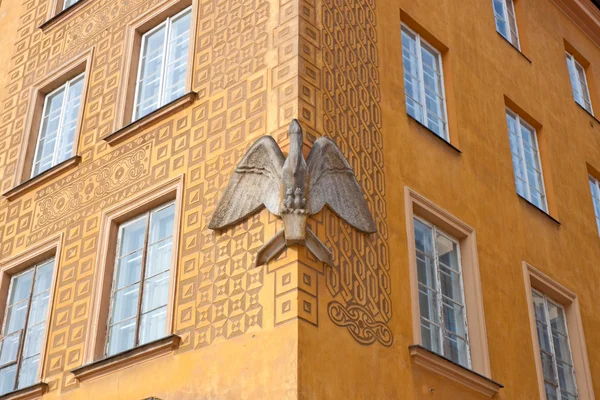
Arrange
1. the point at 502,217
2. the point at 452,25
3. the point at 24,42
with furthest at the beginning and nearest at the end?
the point at 24,42 → the point at 452,25 → the point at 502,217

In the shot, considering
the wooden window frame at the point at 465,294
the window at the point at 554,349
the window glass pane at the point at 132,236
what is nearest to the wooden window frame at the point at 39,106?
the window glass pane at the point at 132,236

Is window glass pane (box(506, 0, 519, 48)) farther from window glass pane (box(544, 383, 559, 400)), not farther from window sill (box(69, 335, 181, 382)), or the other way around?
window sill (box(69, 335, 181, 382))

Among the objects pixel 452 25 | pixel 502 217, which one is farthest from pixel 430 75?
pixel 502 217

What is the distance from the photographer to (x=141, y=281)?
10.6 metres

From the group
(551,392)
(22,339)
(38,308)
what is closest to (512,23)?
(551,392)

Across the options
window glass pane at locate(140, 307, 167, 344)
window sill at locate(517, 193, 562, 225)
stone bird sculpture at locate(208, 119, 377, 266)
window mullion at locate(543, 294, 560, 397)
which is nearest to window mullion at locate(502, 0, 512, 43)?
window sill at locate(517, 193, 562, 225)

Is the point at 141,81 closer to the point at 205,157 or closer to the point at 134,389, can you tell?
the point at 205,157

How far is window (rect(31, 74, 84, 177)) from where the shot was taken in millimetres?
12977

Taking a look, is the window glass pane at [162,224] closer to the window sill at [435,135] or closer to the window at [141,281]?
the window at [141,281]

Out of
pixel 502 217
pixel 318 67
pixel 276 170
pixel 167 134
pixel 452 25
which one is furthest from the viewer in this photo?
pixel 452 25

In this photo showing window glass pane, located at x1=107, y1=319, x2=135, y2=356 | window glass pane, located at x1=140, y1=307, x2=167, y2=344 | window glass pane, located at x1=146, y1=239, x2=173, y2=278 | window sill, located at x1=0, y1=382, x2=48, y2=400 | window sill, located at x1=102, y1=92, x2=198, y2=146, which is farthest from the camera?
window sill, located at x1=102, y1=92, x2=198, y2=146

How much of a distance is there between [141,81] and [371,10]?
3060mm

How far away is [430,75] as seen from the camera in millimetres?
12734

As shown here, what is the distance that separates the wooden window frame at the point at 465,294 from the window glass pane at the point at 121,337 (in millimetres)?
2993
